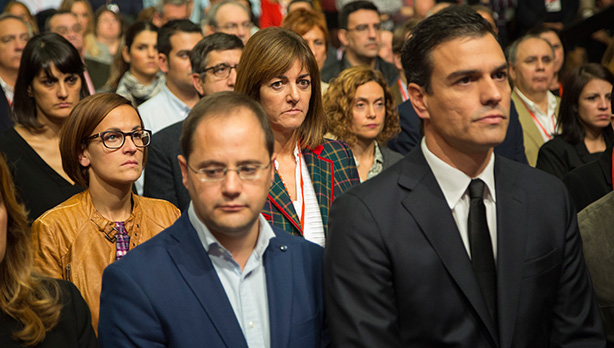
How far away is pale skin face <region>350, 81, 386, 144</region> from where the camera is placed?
4414mm

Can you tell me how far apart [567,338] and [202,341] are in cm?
104

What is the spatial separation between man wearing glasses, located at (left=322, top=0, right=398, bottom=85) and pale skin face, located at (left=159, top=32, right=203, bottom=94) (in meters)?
1.35

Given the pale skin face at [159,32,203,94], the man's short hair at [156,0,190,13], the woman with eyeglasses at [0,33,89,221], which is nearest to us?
the woman with eyeglasses at [0,33,89,221]

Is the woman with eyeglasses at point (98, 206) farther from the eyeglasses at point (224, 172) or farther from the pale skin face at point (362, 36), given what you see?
the pale skin face at point (362, 36)

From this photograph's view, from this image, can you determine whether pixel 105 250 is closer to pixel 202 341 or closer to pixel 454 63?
pixel 202 341

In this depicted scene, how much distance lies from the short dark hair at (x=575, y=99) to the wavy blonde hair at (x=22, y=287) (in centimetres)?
344

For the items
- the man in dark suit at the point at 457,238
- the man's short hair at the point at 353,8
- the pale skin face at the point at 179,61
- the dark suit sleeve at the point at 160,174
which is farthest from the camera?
the man's short hair at the point at 353,8

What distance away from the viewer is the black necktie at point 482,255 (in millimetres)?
2000

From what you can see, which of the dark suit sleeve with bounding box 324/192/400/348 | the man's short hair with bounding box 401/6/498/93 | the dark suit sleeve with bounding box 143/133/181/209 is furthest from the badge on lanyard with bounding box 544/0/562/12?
the dark suit sleeve with bounding box 324/192/400/348

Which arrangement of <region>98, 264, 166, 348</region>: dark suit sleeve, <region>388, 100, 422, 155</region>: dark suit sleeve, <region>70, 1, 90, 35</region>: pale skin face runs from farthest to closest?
<region>70, 1, 90, 35</region>: pale skin face < <region>388, 100, 422, 155</region>: dark suit sleeve < <region>98, 264, 166, 348</region>: dark suit sleeve

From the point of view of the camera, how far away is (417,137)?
15.9 ft

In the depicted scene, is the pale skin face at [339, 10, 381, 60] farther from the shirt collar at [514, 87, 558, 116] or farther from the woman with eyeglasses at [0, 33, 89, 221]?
the woman with eyeglasses at [0, 33, 89, 221]

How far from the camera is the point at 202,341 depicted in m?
1.86

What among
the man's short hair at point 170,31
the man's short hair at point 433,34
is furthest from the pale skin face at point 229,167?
the man's short hair at point 170,31
